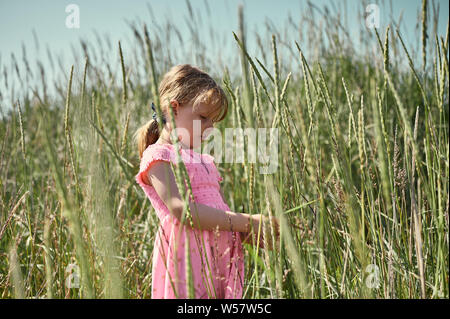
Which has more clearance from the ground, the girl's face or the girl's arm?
the girl's face

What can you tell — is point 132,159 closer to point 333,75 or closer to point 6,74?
point 6,74

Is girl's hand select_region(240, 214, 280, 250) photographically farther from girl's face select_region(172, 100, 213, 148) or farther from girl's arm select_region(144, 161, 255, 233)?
girl's face select_region(172, 100, 213, 148)

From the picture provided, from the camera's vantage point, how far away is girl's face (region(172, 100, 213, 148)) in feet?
3.18

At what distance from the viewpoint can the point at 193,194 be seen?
0.87 meters

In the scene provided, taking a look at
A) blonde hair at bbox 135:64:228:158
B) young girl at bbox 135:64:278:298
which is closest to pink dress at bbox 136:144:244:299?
young girl at bbox 135:64:278:298

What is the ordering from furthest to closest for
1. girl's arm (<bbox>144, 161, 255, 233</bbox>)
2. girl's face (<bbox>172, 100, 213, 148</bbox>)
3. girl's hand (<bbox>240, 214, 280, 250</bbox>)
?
1. girl's face (<bbox>172, 100, 213, 148</bbox>)
2. girl's arm (<bbox>144, 161, 255, 233</bbox>)
3. girl's hand (<bbox>240, 214, 280, 250</bbox>)

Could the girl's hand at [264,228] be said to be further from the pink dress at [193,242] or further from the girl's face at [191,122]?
the girl's face at [191,122]

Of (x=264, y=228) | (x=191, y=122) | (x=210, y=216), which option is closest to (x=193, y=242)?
(x=210, y=216)

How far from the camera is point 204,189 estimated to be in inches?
38.5

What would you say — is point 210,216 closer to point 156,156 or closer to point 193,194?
point 193,194

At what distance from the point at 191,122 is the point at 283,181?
10.4 inches

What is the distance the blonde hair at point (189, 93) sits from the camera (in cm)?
100
